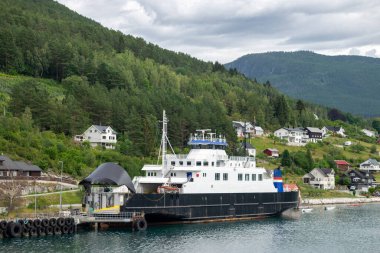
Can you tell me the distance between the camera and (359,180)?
132 metres

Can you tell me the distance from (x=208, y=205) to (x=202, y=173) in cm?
343

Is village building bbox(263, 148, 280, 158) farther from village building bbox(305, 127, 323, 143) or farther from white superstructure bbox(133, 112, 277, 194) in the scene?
white superstructure bbox(133, 112, 277, 194)

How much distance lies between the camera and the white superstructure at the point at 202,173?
65.6 metres

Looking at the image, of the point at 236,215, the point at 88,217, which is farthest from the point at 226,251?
the point at 236,215

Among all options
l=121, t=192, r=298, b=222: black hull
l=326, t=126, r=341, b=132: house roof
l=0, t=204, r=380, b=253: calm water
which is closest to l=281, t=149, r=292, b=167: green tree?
l=121, t=192, r=298, b=222: black hull

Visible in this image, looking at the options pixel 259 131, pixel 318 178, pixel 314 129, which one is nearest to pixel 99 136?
pixel 318 178

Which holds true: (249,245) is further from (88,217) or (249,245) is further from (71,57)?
(71,57)

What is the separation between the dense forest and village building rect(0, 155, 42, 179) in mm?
4158

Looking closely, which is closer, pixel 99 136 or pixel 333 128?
pixel 99 136

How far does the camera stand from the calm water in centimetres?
5103

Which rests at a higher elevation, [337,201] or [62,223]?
[337,201]

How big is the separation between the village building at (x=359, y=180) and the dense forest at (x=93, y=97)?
2796cm

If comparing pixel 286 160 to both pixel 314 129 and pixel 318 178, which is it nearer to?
pixel 318 178

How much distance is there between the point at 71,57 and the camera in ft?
473
